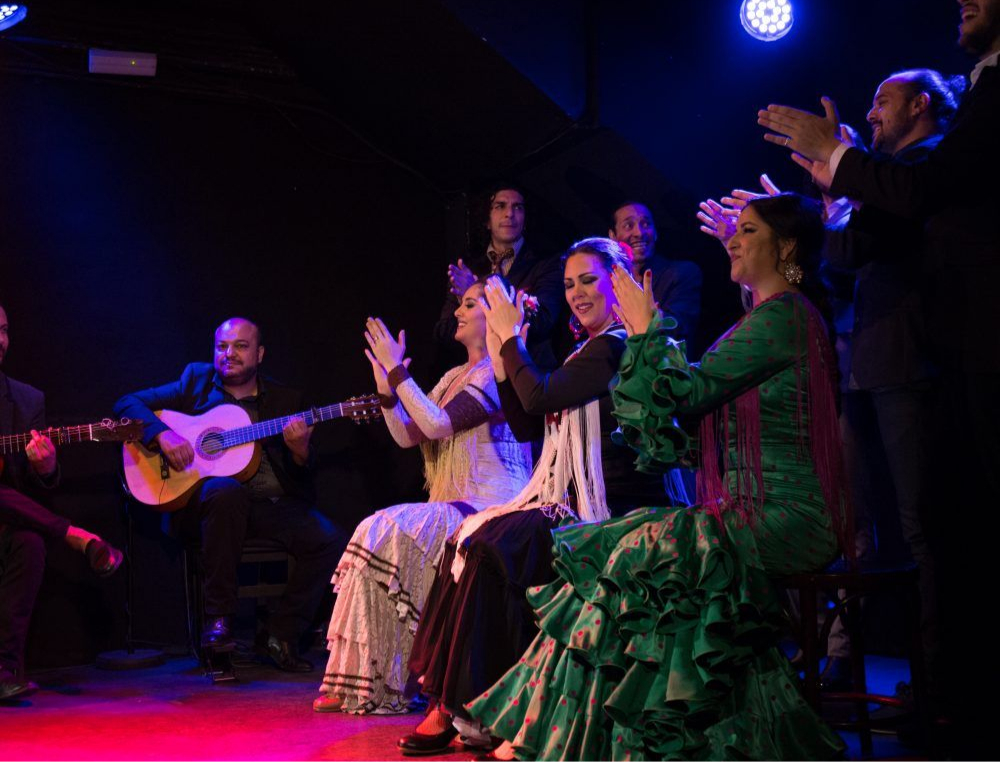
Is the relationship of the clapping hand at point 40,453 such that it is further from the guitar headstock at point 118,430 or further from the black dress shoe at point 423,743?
the black dress shoe at point 423,743

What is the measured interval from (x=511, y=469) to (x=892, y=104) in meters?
1.81

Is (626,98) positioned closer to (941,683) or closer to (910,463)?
(910,463)

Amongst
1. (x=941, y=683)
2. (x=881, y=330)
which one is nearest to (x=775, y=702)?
(x=941, y=683)

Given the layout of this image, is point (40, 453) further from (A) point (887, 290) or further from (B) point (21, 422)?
(A) point (887, 290)

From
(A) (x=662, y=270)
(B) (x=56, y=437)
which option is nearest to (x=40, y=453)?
(B) (x=56, y=437)

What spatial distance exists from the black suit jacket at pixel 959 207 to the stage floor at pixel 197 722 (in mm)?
1145

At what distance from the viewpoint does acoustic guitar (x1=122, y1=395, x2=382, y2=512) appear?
4.98 meters

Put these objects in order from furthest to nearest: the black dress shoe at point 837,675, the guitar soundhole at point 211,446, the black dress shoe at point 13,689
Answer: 1. the guitar soundhole at point 211,446
2. the black dress shoe at point 13,689
3. the black dress shoe at point 837,675

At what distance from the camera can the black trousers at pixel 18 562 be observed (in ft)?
13.8

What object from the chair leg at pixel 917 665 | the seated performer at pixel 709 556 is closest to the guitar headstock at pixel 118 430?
the seated performer at pixel 709 556

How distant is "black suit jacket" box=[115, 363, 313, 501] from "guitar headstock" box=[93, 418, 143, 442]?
2.7 inches

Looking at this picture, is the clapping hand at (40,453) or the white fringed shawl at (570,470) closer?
the white fringed shawl at (570,470)

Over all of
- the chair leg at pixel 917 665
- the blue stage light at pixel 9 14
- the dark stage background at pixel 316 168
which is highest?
the blue stage light at pixel 9 14

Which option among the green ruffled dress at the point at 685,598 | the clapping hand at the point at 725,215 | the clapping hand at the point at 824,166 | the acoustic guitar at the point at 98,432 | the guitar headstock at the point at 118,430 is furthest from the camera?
the guitar headstock at the point at 118,430
